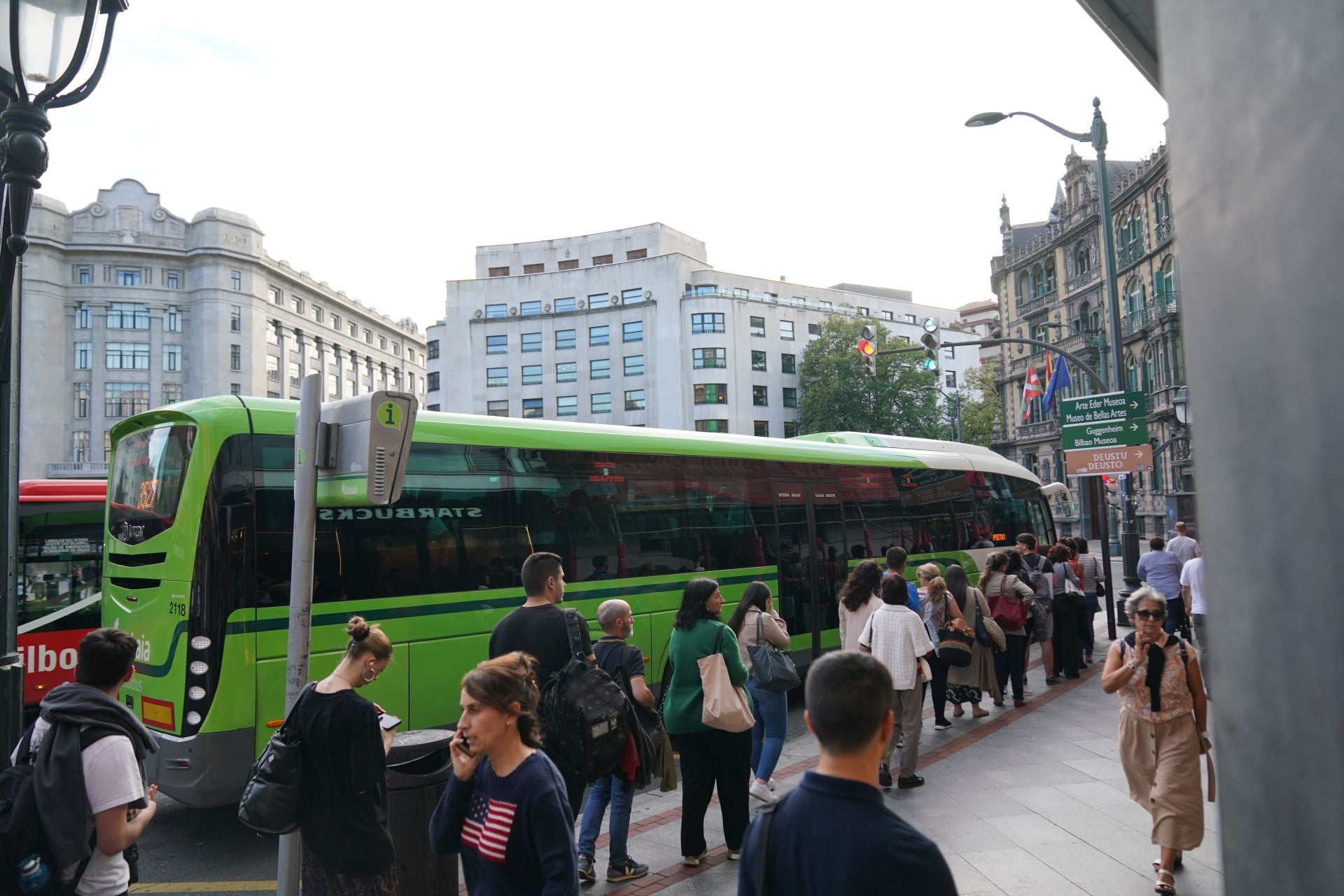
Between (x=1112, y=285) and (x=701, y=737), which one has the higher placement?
(x=1112, y=285)

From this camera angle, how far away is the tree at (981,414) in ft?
211

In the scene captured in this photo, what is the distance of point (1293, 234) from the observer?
106cm

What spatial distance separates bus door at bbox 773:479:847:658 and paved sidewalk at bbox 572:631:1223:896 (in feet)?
7.29

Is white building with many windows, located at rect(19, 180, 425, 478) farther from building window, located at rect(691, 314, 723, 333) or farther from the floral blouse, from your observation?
the floral blouse

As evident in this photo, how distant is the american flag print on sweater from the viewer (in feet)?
10.2

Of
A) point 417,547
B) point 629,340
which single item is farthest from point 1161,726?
point 629,340

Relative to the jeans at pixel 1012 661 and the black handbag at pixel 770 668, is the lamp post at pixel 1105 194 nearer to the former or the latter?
the jeans at pixel 1012 661

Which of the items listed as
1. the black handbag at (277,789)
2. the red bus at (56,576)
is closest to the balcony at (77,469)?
the red bus at (56,576)

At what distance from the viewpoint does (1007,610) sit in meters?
10.5

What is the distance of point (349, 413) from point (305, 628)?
Result: 1.03 meters

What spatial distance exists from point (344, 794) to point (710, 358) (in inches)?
2302

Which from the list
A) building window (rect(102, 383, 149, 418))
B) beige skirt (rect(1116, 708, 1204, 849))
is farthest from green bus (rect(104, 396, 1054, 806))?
building window (rect(102, 383, 149, 418))

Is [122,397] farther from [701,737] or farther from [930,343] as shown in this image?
[701,737]

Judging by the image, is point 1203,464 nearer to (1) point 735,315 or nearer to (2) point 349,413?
(2) point 349,413
